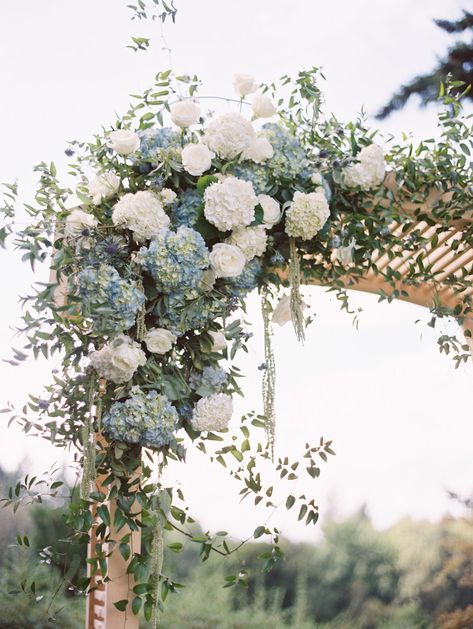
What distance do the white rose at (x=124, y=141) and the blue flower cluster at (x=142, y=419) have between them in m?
0.57

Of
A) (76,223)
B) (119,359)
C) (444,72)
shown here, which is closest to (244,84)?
(76,223)

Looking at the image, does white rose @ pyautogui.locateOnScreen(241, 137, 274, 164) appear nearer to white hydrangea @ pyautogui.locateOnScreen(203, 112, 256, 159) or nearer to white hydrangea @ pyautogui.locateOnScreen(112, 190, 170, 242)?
white hydrangea @ pyautogui.locateOnScreen(203, 112, 256, 159)

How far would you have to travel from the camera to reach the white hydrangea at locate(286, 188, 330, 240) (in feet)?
5.98

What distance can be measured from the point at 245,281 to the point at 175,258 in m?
0.24

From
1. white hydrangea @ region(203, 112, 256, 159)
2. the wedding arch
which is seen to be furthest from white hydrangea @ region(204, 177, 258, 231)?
white hydrangea @ region(203, 112, 256, 159)

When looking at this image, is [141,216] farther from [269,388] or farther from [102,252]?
[269,388]

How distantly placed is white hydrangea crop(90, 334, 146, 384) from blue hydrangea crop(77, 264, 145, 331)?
0.14 ft

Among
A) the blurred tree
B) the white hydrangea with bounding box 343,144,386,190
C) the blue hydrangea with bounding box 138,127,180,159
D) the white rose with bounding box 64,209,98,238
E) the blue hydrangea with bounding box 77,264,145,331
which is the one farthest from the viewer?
the blurred tree

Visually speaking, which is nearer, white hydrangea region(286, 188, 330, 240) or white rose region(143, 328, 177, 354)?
white rose region(143, 328, 177, 354)

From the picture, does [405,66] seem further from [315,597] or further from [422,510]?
[315,597]

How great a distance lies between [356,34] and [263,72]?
→ 86 cm

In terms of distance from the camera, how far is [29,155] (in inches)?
177

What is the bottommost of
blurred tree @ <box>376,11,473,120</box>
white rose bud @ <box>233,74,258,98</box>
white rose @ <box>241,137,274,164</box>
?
white rose @ <box>241,137,274,164</box>

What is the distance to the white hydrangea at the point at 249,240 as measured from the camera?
1.76 metres
